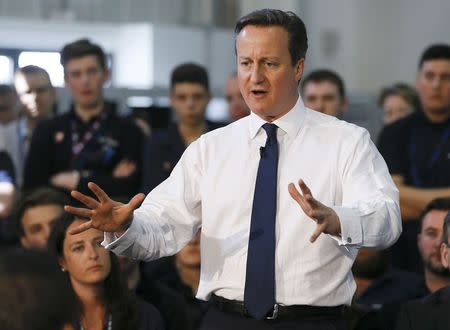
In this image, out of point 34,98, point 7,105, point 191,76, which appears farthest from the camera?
point 7,105

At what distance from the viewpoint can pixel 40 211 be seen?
479 centimetres

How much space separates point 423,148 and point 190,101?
1.18m

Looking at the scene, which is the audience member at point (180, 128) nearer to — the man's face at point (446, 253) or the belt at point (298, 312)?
the man's face at point (446, 253)

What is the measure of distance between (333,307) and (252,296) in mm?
235

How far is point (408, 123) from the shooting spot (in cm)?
490

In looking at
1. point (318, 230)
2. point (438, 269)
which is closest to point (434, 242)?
point (438, 269)

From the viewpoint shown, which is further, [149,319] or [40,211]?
[40,211]

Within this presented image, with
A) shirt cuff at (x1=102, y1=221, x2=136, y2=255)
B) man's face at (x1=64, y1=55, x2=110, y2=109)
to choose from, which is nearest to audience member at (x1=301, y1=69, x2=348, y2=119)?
man's face at (x1=64, y1=55, x2=110, y2=109)

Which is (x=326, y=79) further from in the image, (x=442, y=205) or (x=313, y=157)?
(x=313, y=157)

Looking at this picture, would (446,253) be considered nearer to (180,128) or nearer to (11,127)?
(180,128)

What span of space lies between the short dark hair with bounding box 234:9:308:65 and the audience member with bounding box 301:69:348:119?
238 centimetres

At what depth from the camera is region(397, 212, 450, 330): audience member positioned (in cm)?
364

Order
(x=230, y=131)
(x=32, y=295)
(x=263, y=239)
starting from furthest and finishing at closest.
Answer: (x=230, y=131) → (x=263, y=239) → (x=32, y=295)

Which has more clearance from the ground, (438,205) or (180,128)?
(180,128)
